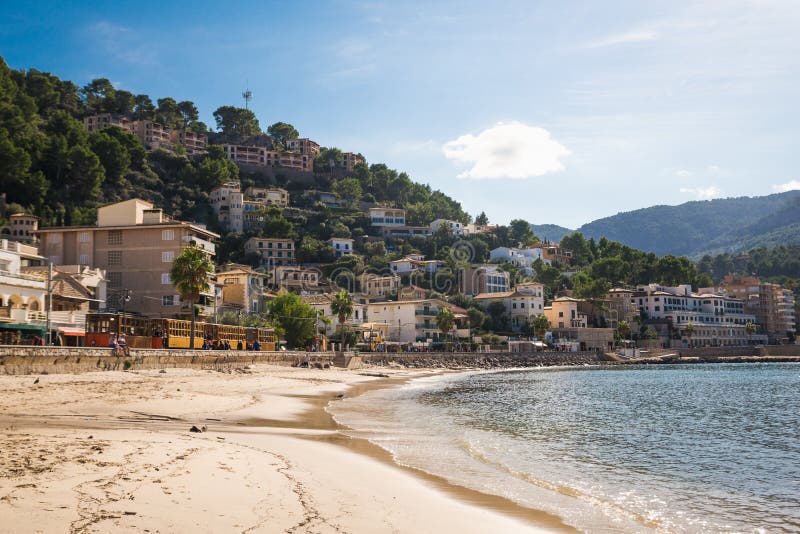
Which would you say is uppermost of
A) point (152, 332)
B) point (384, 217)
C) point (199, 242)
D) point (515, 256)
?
point (384, 217)

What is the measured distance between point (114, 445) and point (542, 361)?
109604mm

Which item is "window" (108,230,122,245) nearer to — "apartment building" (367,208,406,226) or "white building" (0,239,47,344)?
"white building" (0,239,47,344)

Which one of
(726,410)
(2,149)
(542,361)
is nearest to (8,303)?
(726,410)

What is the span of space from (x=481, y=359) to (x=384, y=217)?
278ft

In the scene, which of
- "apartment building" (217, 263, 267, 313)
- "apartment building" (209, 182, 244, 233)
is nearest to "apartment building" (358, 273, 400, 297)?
"apartment building" (209, 182, 244, 233)

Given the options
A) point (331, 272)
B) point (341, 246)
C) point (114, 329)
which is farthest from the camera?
point (341, 246)

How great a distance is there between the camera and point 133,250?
243ft

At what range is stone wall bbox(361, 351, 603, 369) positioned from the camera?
90.3 m

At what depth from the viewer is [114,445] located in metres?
13.8

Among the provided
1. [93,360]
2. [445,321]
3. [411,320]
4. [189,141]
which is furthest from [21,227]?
[189,141]

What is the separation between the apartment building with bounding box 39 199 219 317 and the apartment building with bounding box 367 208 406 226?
108564mm

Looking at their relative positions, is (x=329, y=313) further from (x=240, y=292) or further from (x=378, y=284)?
(x=378, y=284)

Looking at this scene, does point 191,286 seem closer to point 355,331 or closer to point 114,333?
point 114,333

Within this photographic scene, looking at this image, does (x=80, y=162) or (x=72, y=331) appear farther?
(x=80, y=162)
